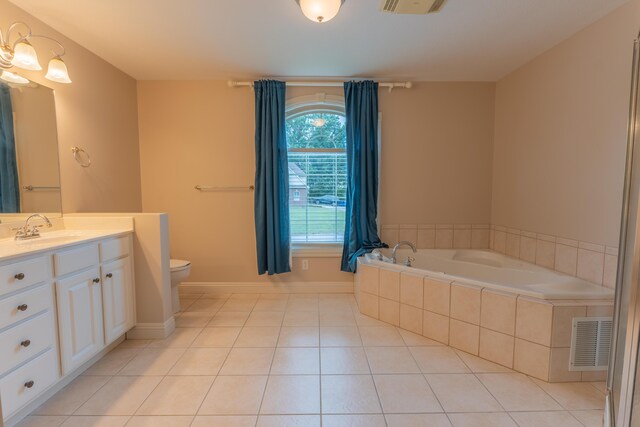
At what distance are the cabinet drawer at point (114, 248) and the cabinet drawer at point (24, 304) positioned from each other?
41 cm

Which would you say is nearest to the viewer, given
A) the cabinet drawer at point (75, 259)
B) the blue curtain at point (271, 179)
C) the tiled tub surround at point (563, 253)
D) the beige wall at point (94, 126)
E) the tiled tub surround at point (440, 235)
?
the cabinet drawer at point (75, 259)

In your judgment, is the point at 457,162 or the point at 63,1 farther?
the point at 457,162

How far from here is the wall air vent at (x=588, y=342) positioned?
73.1 inches

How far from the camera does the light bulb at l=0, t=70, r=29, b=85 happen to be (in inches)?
75.2

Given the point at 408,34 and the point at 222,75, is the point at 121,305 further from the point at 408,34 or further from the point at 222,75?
the point at 408,34

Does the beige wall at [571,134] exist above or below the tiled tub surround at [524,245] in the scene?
above

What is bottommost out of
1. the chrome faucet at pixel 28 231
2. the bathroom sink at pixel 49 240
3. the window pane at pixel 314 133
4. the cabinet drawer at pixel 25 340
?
the cabinet drawer at pixel 25 340

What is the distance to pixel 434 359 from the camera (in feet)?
6.88

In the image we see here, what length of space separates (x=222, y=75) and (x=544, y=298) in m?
3.37

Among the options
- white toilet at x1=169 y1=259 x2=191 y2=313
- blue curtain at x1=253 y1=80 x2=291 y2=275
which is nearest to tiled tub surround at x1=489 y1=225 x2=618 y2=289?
blue curtain at x1=253 y1=80 x2=291 y2=275

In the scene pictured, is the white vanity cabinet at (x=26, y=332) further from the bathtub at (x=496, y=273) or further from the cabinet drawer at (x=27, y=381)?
the bathtub at (x=496, y=273)

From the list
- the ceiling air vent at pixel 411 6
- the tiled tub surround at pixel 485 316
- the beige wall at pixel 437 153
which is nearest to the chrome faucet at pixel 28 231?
the tiled tub surround at pixel 485 316

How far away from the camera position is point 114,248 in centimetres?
211

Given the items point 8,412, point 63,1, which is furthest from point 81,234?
point 63,1
